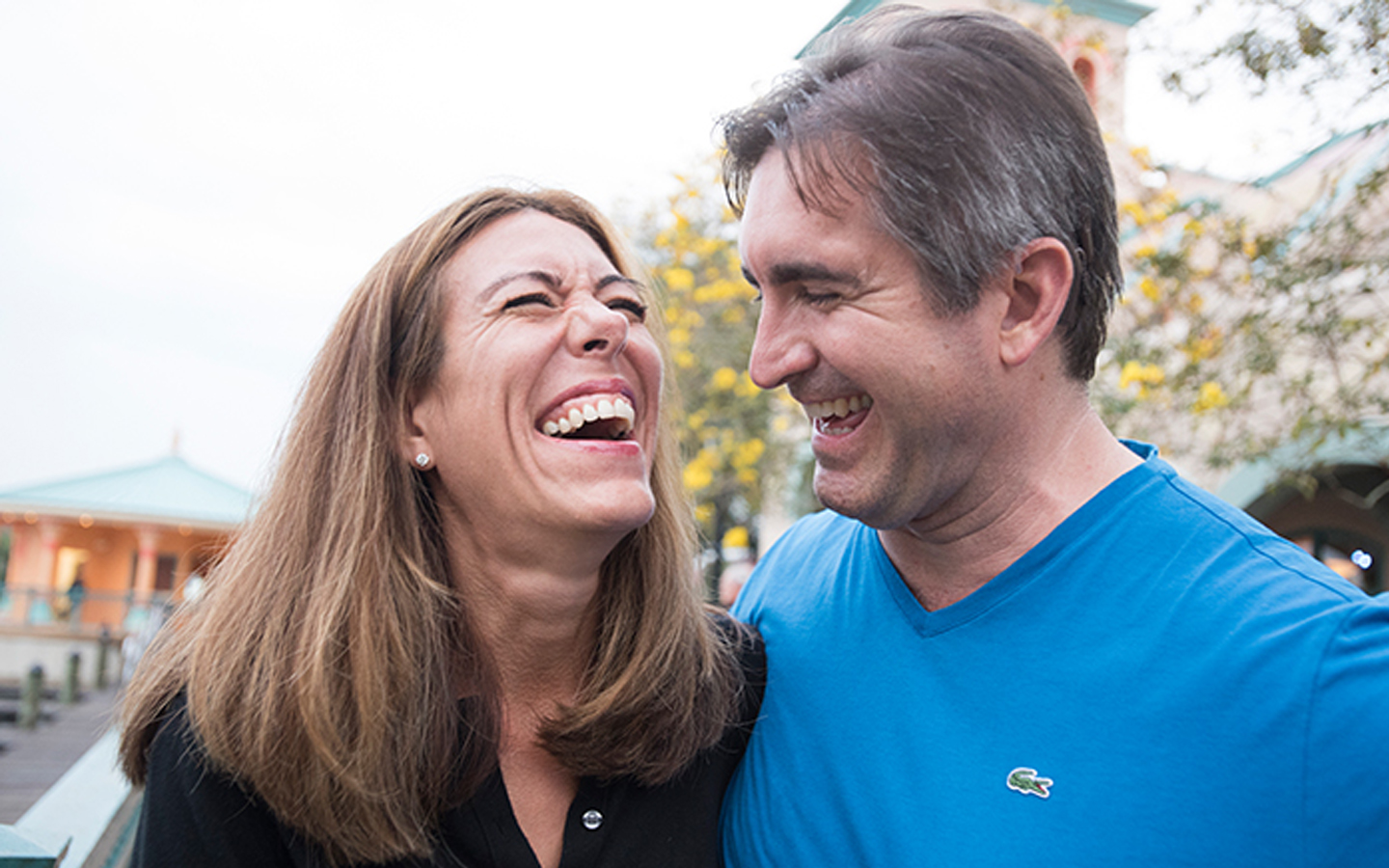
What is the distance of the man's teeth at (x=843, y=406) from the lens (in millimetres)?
2010

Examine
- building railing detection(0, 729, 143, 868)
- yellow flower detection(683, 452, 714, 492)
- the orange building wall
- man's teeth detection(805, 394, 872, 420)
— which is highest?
man's teeth detection(805, 394, 872, 420)

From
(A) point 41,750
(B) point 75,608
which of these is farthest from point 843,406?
(B) point 75,608

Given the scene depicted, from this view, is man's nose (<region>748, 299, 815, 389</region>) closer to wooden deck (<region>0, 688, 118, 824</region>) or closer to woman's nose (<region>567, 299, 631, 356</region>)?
woman's nose (<region>567, 299, 631, 356</region>)

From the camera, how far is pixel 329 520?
217cm

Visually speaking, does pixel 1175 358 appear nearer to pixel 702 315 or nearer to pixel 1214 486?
pixel 1214 486

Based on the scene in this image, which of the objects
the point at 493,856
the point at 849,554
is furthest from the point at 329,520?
the point at 849,554

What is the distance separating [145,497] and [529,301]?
1213 inches

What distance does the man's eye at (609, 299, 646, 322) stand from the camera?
7.97 ft

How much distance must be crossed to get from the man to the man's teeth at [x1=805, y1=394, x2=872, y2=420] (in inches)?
0.4

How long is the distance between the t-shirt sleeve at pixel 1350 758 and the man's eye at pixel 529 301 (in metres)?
1.61

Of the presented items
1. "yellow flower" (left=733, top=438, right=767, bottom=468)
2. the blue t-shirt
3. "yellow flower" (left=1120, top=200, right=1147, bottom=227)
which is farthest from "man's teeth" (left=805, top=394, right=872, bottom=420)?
"yellow flower" (left=733, top=438, right=767, bottom=468)

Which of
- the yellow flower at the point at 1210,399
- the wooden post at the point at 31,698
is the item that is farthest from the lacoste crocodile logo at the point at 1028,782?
the wooden post at the point at 31,698

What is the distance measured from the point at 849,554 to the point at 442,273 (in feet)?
3.74

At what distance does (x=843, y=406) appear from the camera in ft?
6.66
